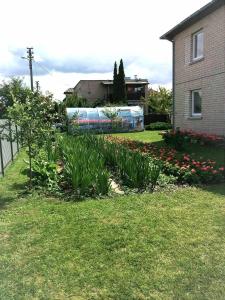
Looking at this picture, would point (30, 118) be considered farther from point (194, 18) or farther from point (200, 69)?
point (194, 18)

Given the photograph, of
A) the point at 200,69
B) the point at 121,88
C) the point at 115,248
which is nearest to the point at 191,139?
the point at 200,69

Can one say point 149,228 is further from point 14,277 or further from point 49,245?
point 14,277

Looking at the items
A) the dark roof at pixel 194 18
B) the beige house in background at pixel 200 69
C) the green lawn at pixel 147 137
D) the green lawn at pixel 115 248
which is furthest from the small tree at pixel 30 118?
the green lawn at pixel 147 137

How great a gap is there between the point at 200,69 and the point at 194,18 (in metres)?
2.11

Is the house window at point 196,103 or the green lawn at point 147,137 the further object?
the green lawn at point 147,137

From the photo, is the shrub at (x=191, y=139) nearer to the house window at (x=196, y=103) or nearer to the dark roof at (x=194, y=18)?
the house window at (x=196, y=103)

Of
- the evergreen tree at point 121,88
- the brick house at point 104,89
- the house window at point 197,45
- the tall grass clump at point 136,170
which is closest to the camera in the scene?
the tall grass clump at point 136,170

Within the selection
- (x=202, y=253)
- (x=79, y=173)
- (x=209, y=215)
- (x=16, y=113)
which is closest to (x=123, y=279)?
(x=202, y=253)

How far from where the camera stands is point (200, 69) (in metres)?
15.6

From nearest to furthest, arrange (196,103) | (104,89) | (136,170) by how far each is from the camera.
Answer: (136,170) → (196,103) → (104,89)

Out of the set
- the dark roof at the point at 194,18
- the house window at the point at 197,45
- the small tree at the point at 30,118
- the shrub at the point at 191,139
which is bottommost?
the shrub at the point at 191,139

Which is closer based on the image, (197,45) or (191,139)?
(191,139)

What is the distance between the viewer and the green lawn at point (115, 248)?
11.4ft

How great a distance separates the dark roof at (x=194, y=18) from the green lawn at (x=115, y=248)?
9.77 meters
